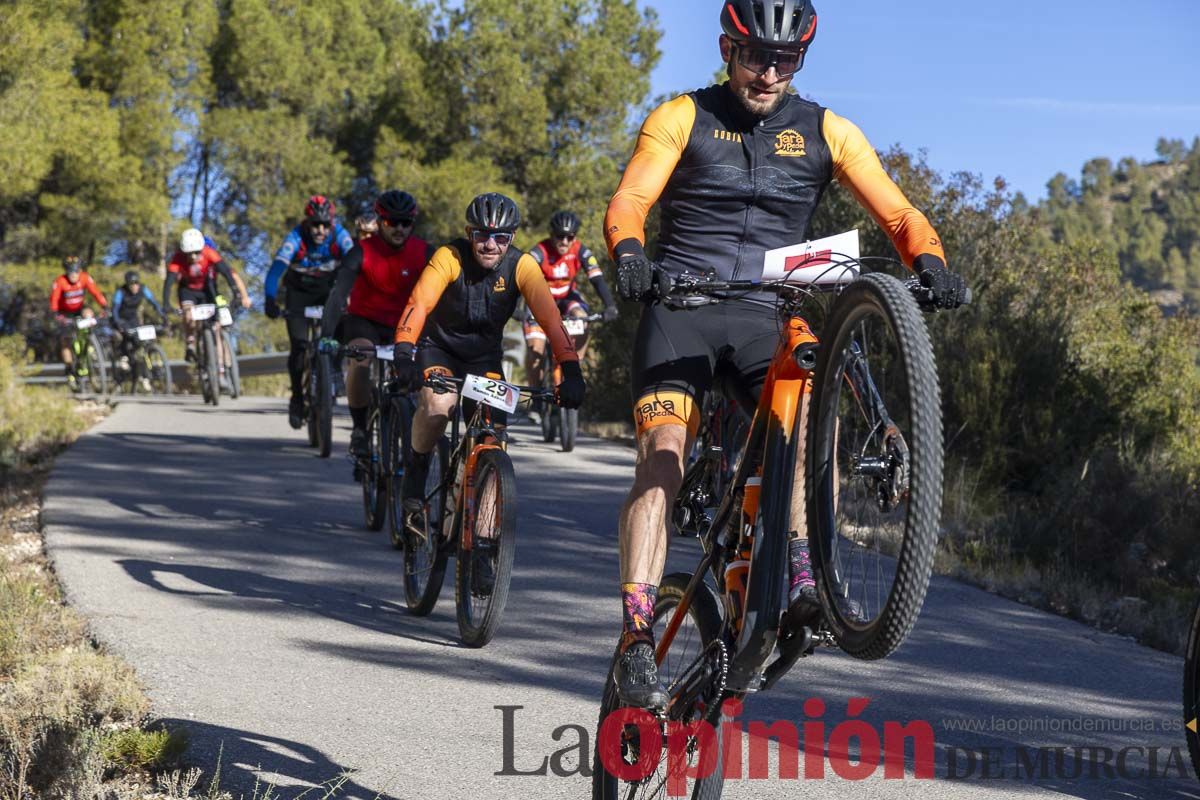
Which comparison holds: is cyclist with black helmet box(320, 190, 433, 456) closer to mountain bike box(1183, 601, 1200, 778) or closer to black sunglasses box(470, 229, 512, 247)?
black sunglasses box(470, 229, 512, 247)

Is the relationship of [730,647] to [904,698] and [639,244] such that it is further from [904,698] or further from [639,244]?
[904,698]

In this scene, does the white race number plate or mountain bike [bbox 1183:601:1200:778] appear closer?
mountain bike [bbox 1183:601:1200:778]

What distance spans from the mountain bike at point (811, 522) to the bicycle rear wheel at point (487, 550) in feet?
8.56

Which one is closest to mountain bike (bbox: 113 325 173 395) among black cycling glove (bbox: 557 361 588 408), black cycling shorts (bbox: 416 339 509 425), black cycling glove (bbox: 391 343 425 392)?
black cycling shorts (bbox: 416 339 509 425)

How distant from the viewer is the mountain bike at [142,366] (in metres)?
24.0

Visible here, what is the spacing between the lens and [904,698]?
6.25 meters

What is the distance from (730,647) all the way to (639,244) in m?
1.24

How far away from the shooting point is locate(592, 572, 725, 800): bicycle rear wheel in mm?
3939

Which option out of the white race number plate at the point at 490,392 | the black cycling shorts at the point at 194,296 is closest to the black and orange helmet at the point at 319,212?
the black cycling shorts at the point at 194,296

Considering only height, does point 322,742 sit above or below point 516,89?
below

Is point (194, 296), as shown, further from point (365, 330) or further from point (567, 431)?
point (365, 330)

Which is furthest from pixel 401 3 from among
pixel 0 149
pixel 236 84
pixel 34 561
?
pixel 34 561

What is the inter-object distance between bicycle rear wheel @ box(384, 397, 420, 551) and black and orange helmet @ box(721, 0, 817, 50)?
199 inches

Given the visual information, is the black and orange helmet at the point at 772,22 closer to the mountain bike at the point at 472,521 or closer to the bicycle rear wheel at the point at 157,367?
the mountain bike at the point at 472,521
